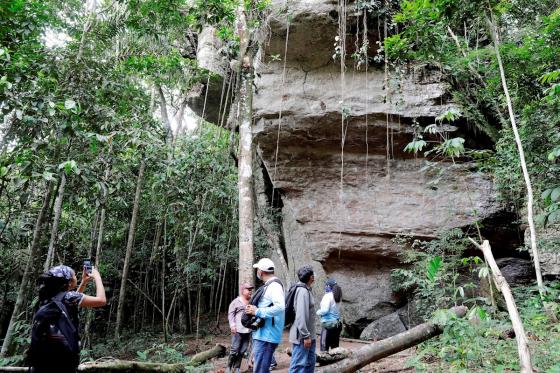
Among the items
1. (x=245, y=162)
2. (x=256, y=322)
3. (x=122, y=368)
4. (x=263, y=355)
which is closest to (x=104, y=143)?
(x=245, y=162)

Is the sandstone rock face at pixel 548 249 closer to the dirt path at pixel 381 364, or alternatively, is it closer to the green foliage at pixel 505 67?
the green foliage at pixel 505 67

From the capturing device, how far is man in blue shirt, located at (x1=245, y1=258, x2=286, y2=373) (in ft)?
11.5

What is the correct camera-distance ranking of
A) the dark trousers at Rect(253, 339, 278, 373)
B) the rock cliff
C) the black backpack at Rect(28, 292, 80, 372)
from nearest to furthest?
1. the black backpack at Rect(28, 292, 80, 372)
2. the dark trousers at Rect(253, 339, 278, 373)
3. the rock cliff

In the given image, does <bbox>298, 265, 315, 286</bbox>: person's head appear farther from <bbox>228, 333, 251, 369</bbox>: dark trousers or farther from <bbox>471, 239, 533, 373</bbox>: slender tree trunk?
<bbox>228, 333, 251, 369</bbox>: dark trousers

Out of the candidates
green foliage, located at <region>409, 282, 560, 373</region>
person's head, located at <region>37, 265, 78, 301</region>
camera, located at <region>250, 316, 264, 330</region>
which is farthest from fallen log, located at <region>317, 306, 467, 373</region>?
person's head, located at <region>37, 265, 78, 301</region>

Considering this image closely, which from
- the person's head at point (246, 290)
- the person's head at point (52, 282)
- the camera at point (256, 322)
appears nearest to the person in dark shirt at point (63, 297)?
the person's head at point (52, 282)

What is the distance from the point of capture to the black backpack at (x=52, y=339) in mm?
2598

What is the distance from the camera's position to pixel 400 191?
Answer: 9.62 m

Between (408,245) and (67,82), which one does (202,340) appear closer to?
(408,245)

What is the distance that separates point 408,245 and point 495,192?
229 cm

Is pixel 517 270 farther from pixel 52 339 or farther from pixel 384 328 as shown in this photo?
pixel 52 339

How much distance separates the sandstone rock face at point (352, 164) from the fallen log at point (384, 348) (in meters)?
3.70

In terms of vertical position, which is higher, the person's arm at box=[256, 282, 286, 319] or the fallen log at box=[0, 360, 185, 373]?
the person's arm at box=[256, 282, 286, 319]

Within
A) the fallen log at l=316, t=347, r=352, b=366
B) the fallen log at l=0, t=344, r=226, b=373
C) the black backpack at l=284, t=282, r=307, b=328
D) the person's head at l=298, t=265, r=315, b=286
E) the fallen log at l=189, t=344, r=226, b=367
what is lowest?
the fallen log at l=189, t=344, r=226, b=367
